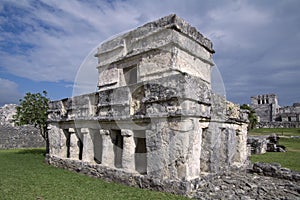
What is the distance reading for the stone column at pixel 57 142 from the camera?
9.05 m

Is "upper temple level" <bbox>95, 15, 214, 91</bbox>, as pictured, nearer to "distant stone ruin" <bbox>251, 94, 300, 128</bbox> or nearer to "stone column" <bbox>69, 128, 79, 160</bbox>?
"stone column" <bbox>69, 128, 79, 160</bbox>

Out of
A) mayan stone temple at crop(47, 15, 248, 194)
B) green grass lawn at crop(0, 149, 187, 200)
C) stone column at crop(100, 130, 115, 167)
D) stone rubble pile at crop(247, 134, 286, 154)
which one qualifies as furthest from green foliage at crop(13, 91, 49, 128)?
stone rubble pile at crop(247, 134, 286, 154)

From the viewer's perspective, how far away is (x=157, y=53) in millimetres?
8141

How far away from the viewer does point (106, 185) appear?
233 inches

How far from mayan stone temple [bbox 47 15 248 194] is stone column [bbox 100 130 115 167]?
2cm

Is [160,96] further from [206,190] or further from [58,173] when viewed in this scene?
[58,173]

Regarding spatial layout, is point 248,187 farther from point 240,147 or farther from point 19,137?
point 19,137

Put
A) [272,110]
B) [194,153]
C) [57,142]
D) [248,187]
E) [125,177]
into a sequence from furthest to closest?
1. [272,110]
2. [57,142]
3. [125,177]
4. [248,187]
5. [194,153]

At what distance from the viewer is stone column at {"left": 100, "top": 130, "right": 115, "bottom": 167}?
6.96 meters

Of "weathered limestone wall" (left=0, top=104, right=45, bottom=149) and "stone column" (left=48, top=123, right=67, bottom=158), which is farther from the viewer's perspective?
"weathered limestone wall" (left=0, top=104, right=45, bottom=149)

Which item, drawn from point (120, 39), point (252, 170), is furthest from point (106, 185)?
point (120, 39)

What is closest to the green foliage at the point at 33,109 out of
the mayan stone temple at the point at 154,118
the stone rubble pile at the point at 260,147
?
the mayan stone temple at the point at 154,118

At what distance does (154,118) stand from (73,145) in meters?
4.39

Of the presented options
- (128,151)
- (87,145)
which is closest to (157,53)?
(128,151)
